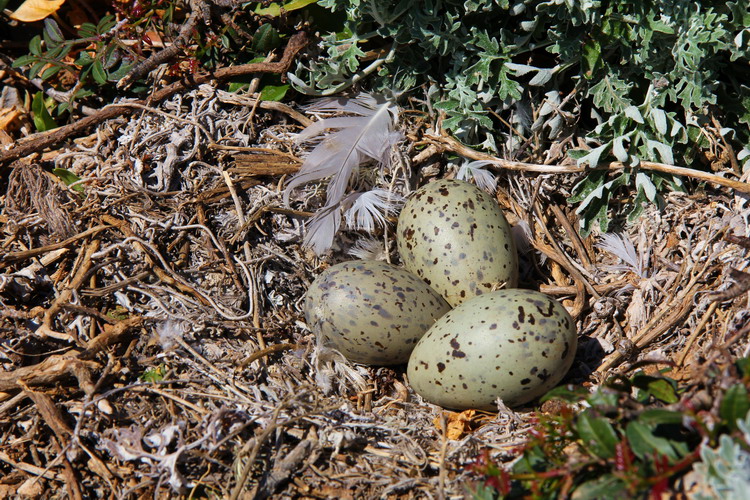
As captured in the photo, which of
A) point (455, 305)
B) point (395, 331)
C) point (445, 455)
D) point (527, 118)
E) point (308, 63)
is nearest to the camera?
point (445, 455)

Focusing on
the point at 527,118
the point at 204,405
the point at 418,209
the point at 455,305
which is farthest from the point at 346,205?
the point at 204,405

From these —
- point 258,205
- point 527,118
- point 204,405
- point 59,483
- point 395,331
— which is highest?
point 527,118

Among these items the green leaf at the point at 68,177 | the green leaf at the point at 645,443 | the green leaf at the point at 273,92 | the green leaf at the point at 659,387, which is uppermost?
the green leaf at the point at 273,92

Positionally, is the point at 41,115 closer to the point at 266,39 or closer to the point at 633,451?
the point at 266,39

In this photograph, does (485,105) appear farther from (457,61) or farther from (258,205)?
(258,205)

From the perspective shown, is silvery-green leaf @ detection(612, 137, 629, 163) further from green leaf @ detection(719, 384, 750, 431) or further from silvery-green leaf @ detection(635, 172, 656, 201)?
green leaf @ detection(719, 384, 750, 431)

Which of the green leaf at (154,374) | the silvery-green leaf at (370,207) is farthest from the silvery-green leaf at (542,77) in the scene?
the green leaf at (154,374)

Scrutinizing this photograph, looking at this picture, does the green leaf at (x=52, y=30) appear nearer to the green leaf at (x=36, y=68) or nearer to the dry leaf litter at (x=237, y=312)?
the green leaf at (x=36, y=68)
